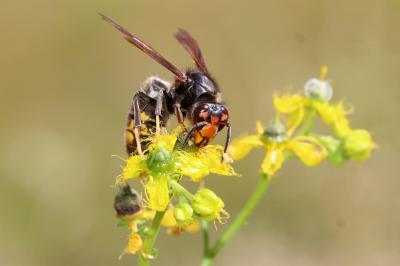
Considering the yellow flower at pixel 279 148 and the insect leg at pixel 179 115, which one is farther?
the yellow flower at pixel 279 148

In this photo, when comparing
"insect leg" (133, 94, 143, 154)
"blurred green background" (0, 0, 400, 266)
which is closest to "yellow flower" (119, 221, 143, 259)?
"insect leg" (133, 94, 143, 154)

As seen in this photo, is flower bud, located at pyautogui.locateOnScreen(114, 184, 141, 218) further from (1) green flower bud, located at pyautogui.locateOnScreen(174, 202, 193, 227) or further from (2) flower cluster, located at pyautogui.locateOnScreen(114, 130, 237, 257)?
(1) green flower bud, located at pyautogui.locateOnScreen(174, 202, 193, 227)

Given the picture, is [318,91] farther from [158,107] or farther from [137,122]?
[137,122]

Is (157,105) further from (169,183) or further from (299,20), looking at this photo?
(299,20)

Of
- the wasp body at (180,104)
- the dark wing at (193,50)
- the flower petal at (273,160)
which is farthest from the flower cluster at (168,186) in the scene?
the flower petal at (273,160)

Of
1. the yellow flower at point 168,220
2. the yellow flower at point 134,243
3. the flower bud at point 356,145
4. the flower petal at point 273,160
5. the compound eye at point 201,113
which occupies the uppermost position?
the flower bud at point 356,145

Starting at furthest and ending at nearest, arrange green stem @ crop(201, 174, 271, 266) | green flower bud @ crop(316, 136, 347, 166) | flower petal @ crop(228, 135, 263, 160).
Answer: green flower bud @ crop(316, 136, 347, 166) → flower petal @ crop(228, 135, 263, 160) → green stem @ crop(201, 174, 271, 266)

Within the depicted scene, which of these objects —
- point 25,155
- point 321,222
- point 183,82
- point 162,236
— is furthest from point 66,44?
point 183,82

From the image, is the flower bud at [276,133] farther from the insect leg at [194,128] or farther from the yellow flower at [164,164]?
the insect leg at [194,128]
